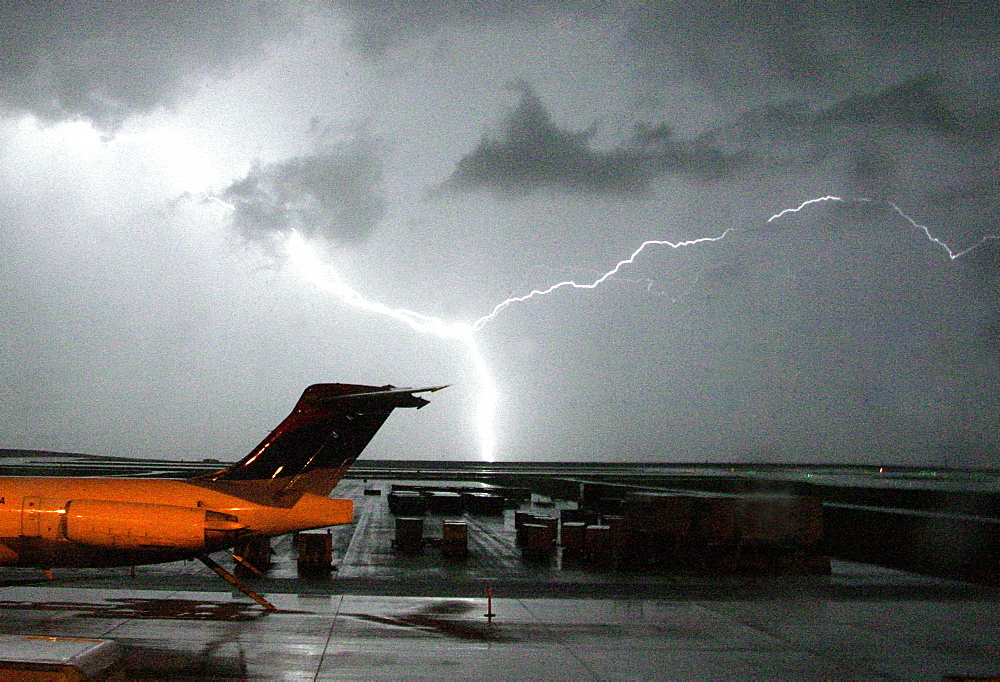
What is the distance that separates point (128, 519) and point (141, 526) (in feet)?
1.01

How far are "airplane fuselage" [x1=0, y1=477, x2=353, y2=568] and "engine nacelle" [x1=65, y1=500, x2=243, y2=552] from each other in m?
0.02

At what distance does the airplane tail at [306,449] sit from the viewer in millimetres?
19422

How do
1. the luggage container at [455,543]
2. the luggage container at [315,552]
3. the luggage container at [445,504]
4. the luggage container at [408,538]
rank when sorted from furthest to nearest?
the luggage container at [445,504] < the luggage container at [408,538] < the luggage container at [455,543] < the luggage container at [315,552]

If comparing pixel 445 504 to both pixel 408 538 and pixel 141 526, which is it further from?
pixel 141 526

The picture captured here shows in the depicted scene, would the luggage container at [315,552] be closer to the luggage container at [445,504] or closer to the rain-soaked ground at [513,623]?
the rain-soaked ground at [513,623]

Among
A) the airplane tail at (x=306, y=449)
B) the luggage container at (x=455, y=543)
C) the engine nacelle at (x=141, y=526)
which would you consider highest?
the airplane tail at (x=306, y=449)

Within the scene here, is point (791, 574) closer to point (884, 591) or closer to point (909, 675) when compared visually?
point (884, 591)

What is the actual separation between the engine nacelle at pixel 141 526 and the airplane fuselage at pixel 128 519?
0.07 ft

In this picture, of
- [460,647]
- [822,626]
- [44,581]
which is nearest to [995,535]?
[822,626]

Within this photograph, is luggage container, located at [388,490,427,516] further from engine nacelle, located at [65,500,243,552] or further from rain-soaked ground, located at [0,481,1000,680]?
engine nacelle, located at [65,500,243,552]

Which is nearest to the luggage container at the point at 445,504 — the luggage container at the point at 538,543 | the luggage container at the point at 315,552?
the luggage container at the point at 538,543

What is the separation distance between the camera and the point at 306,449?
19.5m

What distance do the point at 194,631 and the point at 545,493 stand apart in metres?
61.7

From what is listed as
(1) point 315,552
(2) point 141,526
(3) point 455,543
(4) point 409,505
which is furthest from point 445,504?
(2) point 141,526
